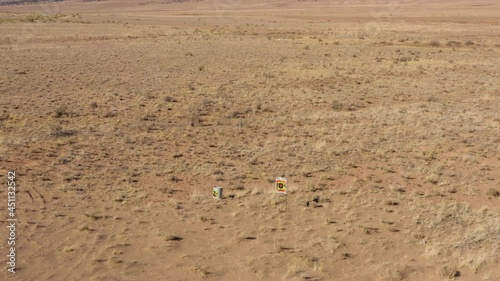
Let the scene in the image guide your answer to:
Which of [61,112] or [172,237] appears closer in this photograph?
[172,237]

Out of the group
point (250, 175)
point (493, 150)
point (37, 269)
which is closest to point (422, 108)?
point (493, 150)

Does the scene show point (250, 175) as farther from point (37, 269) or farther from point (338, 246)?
point (37, 269)

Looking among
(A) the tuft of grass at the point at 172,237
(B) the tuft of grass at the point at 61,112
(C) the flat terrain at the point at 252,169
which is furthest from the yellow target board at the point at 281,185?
(B) the tuft of grass at the point at 61,112

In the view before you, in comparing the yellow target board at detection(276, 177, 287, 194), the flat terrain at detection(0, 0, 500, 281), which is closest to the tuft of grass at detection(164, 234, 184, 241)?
the flat terrain at detection(0, 0, 500, 281)

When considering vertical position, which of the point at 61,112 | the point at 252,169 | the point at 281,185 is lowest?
the point at 252,169

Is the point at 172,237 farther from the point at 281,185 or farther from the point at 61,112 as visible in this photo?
the point at 61,112

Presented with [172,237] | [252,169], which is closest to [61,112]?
[252,169]

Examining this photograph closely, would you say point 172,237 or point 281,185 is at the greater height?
point 281,185

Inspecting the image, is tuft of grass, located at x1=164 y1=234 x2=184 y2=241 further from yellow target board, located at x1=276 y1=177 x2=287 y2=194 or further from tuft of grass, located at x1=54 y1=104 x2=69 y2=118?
tuft of grass, located at x1=54 y1=104 x2=69 y2=118

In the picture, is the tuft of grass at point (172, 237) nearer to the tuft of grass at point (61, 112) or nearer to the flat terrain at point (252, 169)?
the flat terrain at point (252, 169)
